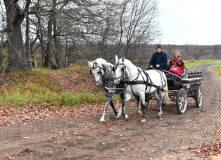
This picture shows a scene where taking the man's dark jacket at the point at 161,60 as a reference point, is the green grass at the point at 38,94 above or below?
below

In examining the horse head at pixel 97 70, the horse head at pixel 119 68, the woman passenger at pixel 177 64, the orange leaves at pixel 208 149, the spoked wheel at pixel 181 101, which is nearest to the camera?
the orange leaves at pixel 208 149

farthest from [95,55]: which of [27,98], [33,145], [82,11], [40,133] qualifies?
[33,145]

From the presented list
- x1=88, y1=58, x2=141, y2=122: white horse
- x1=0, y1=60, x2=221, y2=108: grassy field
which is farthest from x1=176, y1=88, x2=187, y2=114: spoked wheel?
x1=0, y1=60, x2=221, y2=108: grassy field

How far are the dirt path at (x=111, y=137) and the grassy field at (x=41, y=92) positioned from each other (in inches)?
97.7

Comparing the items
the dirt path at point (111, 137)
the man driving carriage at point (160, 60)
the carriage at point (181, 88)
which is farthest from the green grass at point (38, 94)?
the carriage at point (181, 88)

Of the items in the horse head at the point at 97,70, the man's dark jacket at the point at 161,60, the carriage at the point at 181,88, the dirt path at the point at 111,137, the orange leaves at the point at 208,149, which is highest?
the man's dark jacket at the point at 161,60

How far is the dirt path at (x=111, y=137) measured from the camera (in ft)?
16.5

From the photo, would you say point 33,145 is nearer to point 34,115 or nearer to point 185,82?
point 34,115

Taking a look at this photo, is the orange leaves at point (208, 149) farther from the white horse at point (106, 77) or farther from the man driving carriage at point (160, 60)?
the man driving carriage at point (160, 60)

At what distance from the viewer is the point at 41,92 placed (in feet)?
43.0

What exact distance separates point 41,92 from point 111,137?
26.0 feet

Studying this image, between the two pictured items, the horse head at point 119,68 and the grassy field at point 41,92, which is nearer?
the horse head at point 119,68

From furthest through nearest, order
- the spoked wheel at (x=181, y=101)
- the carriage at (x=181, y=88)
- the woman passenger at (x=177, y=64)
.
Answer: the woman passenger at (x=177, y=64) → the carriage at (x=181, y=88) → the spoked wheel at (x=181, y=101)

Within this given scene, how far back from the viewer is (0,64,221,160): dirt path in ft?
16.5
